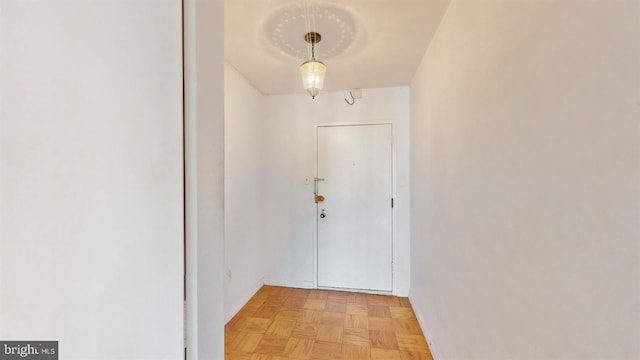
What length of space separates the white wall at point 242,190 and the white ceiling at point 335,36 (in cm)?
29

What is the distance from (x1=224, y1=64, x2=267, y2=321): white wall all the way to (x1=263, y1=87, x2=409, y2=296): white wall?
0.12m

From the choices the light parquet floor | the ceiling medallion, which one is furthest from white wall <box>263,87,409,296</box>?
the ceiling medallion

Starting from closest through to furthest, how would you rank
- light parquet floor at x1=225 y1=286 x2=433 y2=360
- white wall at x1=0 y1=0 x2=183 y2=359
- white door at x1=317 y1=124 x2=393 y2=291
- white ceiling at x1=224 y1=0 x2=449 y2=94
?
1. white wall at x1=0 y1=0 x2=183 y2=359
2. white ceiling at x1=224 y1=0 x2=449 y2=94
3. light parquet floor at x1=225 y1=286 x2=433 y2=360
4. white door at x1=317 y1=124 x2=393 y2=291

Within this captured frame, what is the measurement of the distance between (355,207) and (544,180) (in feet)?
7.48

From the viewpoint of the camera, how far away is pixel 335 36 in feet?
5.98

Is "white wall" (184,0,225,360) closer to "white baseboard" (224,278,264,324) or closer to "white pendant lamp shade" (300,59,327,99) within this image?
"white pendant lamp shade" (300,59,327,99)

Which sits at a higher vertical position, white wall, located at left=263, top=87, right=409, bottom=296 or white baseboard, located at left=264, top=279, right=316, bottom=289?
white wall, located at left=263, top=87, right=409, bottom=296

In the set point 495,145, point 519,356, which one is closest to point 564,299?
point 519,356

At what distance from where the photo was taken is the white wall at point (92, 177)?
1.59 feet

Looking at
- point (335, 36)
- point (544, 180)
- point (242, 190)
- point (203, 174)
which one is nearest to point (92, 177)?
point (203, 174)

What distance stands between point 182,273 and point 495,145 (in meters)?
1.16

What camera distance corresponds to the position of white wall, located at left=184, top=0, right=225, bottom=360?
664 mm

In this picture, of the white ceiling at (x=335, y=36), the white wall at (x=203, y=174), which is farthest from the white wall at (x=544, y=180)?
the white wall at (x=203, y=174)

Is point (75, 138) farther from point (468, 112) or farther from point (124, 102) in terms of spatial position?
point (468, 112)
